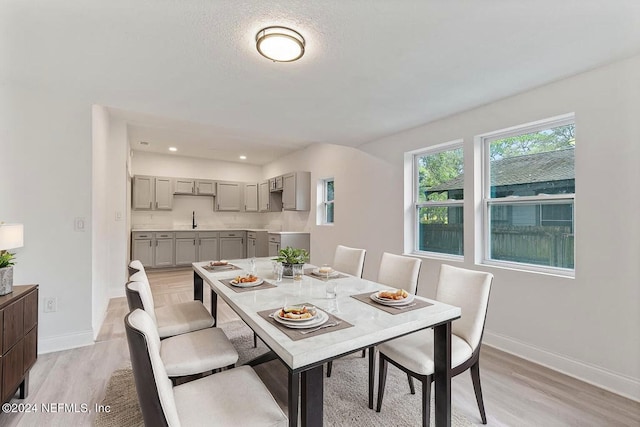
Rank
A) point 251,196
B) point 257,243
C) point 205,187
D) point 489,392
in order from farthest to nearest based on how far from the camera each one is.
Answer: point 251,196
point 205,187
point 257,243
point 489,392

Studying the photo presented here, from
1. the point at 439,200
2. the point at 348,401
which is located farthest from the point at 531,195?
the point at 348,401

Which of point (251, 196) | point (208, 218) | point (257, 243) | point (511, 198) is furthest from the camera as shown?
point (251, 196)

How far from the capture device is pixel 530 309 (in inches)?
98.6

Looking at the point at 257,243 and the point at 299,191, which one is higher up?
the point at 299,191

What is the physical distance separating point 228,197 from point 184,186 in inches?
41.0

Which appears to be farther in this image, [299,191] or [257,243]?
[257,243]

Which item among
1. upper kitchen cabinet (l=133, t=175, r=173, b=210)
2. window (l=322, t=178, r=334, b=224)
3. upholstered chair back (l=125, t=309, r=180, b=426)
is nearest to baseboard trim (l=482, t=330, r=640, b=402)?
upholstered chair back (l=125, t=309, r=180, b=426)

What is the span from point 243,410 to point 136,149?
647cm

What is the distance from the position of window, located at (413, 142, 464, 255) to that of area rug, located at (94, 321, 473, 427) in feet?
5.59

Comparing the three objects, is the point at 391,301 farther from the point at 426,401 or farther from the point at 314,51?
the point at 314,51

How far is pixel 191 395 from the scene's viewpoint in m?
1.23

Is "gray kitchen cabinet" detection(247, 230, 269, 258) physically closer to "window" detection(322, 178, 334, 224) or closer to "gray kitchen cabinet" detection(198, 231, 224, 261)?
"gray kitchen cabinet" detection(198, 231, 224, 261)

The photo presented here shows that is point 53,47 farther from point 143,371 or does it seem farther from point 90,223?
point 143,371

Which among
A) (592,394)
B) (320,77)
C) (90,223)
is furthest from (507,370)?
(90,223)
